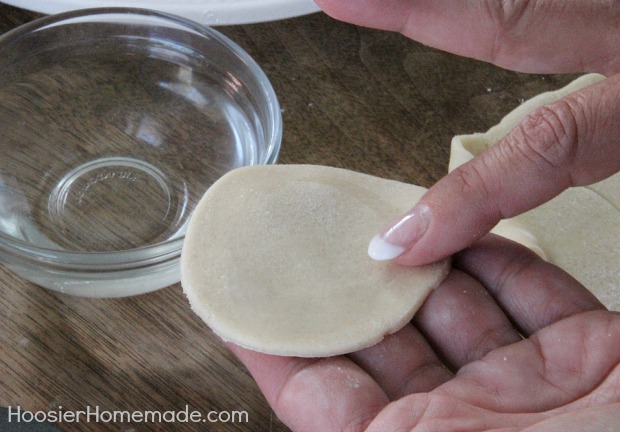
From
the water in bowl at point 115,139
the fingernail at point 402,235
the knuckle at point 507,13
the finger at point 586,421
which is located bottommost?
the water in bowl at point 115,139

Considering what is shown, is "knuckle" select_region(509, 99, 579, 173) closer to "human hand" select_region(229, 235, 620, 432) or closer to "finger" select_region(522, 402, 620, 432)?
"human hand" select_region(229, 235, 620, 432)

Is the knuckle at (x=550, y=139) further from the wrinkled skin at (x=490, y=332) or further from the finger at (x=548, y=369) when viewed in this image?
the finger at (x=548, y=369)

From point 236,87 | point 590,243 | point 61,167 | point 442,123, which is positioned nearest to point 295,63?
point 236,87

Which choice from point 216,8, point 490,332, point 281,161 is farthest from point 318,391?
point 216,8

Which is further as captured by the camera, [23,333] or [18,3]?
[18,3]

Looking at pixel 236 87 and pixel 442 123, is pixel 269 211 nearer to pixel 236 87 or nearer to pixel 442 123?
pixel 236 87

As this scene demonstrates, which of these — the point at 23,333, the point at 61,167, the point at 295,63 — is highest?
the point at 295,63

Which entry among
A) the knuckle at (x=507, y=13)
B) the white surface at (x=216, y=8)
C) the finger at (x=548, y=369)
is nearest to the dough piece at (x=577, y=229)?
the knuckle at (x=507, y=13)
